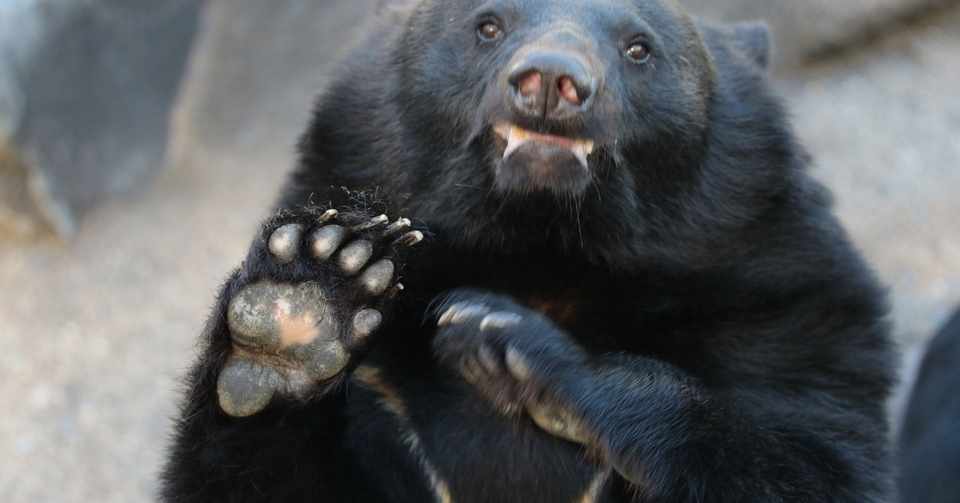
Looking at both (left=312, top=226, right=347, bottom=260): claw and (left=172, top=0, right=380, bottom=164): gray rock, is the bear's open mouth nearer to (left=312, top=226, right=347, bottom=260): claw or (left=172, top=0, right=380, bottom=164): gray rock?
(left=312, top=226, right=347, bottom=260): claw

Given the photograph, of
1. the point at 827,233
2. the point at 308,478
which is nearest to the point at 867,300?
the point at 827,233

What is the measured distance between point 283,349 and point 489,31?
49.8 inches

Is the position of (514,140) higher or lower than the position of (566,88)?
lower

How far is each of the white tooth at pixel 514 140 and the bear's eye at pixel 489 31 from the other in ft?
1.63

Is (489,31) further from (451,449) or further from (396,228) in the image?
(451,449)

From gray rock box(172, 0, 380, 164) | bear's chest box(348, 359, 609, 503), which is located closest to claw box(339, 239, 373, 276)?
bear's chest box(348, 359, 609, 503)

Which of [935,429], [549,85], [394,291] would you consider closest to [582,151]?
[549,85]

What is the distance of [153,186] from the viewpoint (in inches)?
332

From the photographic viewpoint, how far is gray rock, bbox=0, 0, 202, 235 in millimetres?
7566

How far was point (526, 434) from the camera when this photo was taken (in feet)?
13.4

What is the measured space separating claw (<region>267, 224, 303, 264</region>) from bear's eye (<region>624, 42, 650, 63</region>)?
126cm

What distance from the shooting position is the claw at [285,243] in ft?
12.1

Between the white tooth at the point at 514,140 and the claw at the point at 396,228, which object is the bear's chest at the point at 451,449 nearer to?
the claw at the point at 396,228

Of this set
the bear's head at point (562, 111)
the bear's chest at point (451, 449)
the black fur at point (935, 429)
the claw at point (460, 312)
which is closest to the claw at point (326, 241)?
the claw at point (460, 312)
